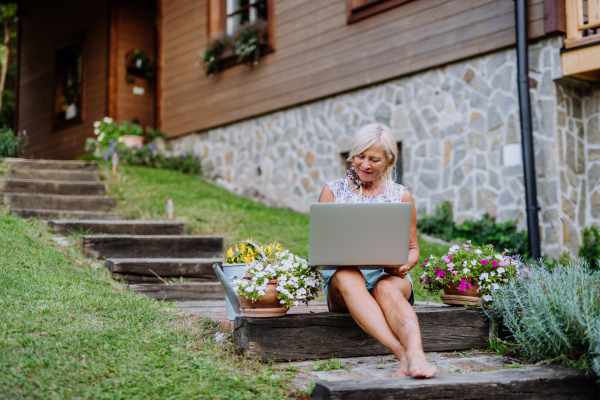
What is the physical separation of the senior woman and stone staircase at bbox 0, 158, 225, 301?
4.96 feet

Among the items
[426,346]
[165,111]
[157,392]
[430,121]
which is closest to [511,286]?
[426,346]

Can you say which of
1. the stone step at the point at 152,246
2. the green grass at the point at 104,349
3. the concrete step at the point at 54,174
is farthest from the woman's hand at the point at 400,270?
the concrete step at the point at 54,174

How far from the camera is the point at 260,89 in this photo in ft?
25.8

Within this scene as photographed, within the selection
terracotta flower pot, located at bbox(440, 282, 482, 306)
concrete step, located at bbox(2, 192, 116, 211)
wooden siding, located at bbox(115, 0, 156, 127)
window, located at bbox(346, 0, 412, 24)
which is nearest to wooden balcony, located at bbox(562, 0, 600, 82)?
window, located at bbox(346, 0, 412, 24)

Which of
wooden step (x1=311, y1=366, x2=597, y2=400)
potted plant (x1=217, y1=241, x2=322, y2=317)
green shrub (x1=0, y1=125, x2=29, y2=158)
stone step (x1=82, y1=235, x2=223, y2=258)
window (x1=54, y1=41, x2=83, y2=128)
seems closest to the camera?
wooden step (x1=311, y1=366, x2=597, y2=400)

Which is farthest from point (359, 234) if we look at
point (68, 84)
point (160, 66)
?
point (68, 84)

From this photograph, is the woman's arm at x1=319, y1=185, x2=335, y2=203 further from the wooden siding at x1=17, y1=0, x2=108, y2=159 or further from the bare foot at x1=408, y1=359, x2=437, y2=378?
the wooden siding at x1=17, y1=0, x2=108, y2=159

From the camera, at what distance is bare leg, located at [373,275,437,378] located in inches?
87.6

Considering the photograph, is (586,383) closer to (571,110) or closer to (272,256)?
(272,256)

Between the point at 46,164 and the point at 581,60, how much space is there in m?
5.52

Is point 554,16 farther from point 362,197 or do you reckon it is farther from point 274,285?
point 274,285

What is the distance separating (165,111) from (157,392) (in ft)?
25.0

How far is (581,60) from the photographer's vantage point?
16.2ft

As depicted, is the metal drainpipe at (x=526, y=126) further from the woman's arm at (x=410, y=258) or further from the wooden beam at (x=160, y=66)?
the wooden beam at (x=160, y=66)
